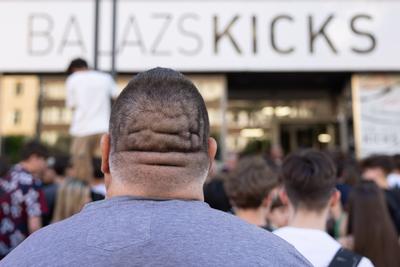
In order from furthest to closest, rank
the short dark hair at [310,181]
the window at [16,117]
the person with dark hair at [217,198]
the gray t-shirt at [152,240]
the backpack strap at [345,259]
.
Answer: the window at [16,117] < the person with dark hair at [217,198] < the short dark hair at [310,181] < the backpack strap at [345,259] < the gray t-shirt at [152,240]

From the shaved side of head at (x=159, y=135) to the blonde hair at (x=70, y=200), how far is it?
3.23m

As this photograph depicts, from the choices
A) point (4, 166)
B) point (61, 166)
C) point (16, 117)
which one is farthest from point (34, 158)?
point (16, 117)

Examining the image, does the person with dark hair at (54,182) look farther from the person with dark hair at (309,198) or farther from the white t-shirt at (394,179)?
the white t-shirt at (394,179)

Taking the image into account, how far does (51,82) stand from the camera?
10820mm

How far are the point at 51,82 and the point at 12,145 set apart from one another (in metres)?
1.56

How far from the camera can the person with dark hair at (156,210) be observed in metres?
1.13

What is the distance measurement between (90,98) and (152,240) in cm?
490

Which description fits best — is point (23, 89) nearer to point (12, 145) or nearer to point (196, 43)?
point (12, 145)

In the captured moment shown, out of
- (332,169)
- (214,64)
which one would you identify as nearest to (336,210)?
(332,169)

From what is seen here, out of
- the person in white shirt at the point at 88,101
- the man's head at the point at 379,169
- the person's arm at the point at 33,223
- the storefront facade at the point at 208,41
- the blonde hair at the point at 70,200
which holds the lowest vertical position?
the person's arm at the point at 33,223

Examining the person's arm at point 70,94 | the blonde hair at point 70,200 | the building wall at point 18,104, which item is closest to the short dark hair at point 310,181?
the blonde hair at point 70,200

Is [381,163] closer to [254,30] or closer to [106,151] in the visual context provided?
[106,151]

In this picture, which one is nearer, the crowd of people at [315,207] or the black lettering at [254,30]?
the crowd of people at [315,207]

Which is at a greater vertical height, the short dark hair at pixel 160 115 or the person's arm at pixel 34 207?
the short dark hair at pixel 160 115
